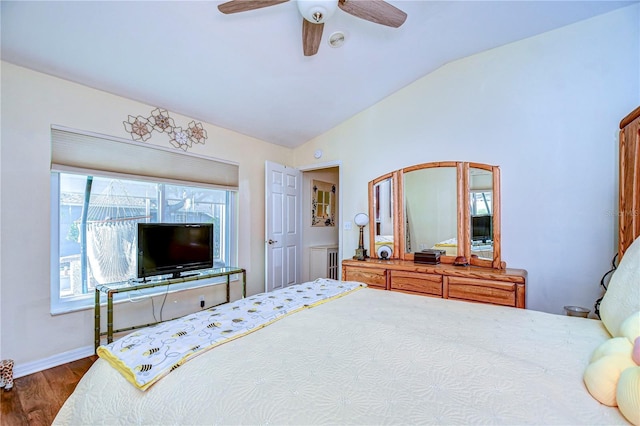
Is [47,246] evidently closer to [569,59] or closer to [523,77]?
[523,77]

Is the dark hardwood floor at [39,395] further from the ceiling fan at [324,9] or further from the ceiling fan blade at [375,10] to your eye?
the ceiling fan blade at [375,10]

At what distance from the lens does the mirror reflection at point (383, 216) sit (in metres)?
3.47

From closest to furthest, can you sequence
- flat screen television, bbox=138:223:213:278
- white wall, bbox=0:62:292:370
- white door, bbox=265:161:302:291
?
1. white wall, bbox=0:62:292:370
2. flat screen television, bbox=138:223:213:278
3. white door, bbox=265:161:302:291

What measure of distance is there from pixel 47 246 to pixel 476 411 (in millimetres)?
Answer: 3079

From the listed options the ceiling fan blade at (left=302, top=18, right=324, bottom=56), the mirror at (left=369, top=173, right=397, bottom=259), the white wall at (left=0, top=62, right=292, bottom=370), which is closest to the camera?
the ceiling fan blade at (left=302, top=18, right=324, bottom=56)

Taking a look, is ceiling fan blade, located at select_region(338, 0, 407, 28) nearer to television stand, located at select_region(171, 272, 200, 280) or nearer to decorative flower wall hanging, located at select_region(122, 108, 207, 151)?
decorative flower wall hanging, located at select_region(122, 108, 207, 151)

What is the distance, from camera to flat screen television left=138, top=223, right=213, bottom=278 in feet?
8.98

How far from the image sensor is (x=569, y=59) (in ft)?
8.45

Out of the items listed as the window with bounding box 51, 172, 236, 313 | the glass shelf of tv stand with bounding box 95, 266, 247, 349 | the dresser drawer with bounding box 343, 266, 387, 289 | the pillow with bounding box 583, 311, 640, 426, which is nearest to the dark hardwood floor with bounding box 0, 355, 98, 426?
the glass shelf of tv stand with bounding box 95, 266, 247, 349

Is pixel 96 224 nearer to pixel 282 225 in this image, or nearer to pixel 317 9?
pixel 282 225

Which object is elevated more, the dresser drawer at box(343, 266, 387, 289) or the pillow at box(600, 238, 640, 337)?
the pillow at box(600, 238, 640, 337)

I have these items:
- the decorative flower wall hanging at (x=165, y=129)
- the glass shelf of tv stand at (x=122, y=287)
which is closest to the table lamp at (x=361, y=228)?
the glass shelf of tv stand at (x=122, y=287)

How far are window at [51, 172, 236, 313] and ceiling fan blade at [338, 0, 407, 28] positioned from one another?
7.83 ft

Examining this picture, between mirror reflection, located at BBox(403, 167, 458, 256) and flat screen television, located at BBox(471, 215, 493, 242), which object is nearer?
flat screen television, located at BBox(471, 215, 493, 242)
